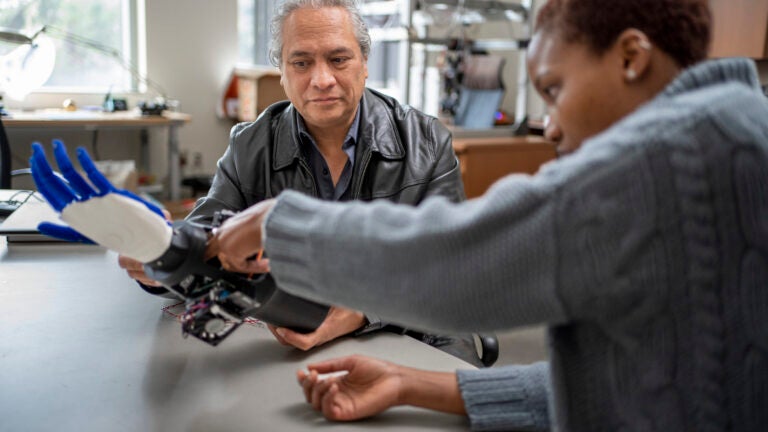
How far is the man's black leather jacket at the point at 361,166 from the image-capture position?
1486 millimetres

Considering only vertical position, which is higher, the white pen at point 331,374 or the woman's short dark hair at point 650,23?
the woman's short dark hair at point 650,23

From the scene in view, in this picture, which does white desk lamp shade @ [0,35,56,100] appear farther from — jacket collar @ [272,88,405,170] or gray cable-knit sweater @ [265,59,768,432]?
gray cable-knit sweater @ [265,59,768,432]

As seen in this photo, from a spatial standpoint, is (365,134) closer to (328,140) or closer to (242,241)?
(328,140)

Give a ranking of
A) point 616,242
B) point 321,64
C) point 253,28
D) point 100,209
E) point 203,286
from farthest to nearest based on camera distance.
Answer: point 253,28 < point 321,64 < point 203,286 < point 100,209 < point 616,242

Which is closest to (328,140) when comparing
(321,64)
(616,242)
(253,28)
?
(321,64)

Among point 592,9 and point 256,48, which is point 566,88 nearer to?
point 592,9

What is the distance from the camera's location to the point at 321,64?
4.86ft

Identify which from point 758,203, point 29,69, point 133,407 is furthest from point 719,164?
point 29,69

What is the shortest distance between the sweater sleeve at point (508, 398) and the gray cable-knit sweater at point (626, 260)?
9.1 inches

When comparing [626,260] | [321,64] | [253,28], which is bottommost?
[626,260]

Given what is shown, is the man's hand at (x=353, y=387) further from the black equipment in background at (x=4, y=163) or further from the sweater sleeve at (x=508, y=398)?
the black equipment in background at (x=4, y=163)

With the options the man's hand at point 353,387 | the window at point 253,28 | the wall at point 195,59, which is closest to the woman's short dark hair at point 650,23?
the man's hand at point 353,387

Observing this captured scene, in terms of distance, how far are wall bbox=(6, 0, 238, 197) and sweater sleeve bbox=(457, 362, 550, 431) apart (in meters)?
4.38

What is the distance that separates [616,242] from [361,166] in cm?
100
